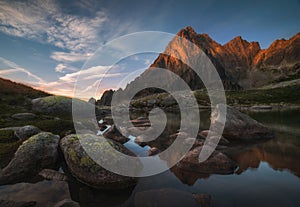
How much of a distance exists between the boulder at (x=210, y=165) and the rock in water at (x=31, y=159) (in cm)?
712

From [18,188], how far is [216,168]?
9177 millimetres

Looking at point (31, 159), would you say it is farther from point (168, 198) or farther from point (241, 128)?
point (241, 128)

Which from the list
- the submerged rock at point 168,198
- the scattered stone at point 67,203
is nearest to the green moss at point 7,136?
the scattered stone at point 67,203

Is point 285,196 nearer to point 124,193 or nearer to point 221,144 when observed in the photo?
point 124,193

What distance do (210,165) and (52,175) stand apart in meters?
7.98

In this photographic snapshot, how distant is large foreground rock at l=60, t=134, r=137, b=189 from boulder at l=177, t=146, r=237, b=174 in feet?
11.0

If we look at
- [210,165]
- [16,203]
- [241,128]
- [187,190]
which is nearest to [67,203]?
[16,203]

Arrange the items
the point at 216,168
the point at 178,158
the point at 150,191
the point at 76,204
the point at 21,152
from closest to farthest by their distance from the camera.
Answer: the point at 76,204
the point at 150,191
the point at 21,152
the point at 216,168
the point at 178,158

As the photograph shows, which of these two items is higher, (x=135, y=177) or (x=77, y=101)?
(x=77, y=101)

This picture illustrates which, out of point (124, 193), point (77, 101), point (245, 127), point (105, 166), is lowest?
point (124, 193)

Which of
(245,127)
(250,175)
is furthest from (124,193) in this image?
(245,127)

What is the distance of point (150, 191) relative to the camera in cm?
711

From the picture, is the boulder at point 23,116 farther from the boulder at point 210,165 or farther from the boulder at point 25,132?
the boulder at point 210,165

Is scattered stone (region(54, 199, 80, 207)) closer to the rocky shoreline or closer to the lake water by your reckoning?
the rocky shoreline
